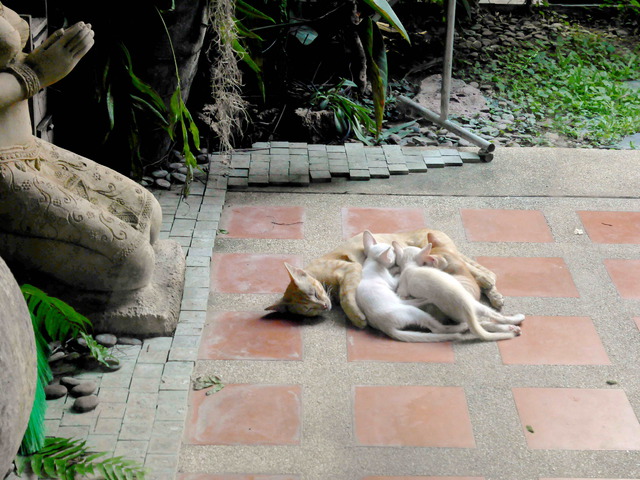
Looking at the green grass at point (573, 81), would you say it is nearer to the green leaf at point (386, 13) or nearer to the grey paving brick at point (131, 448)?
the green leaf at point (386, 13)

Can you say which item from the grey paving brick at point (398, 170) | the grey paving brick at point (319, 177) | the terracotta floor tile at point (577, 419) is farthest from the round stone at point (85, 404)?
the grey paving brick at point (398, 170)

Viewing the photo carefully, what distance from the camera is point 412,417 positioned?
330 centimetres

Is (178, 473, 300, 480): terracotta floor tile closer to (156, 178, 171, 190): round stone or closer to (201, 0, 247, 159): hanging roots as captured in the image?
(156, 178, 171, 190): round stone

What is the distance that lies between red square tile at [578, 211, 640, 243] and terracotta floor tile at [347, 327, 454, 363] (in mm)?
1419

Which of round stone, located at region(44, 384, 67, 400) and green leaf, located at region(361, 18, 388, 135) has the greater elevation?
green leaf, located at region(361, 18, 388, 135)

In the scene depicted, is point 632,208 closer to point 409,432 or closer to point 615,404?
point 615,404

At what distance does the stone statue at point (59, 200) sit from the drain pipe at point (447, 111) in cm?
248

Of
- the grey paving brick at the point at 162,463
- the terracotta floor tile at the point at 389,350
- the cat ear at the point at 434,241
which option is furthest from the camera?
the cat ear at the point at 434,241

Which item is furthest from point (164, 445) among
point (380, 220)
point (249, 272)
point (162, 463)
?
point (380, 220)

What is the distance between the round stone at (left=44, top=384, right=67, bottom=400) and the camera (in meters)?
3.30

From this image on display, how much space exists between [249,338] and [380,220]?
4.31 ft

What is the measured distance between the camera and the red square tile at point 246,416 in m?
3.16

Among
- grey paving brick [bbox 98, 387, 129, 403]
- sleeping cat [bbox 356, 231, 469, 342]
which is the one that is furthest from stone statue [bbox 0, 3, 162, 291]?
sleeping cat [bbox 356, 231, 469, 342]

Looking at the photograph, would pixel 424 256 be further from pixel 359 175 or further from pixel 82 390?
pixel 82 390
